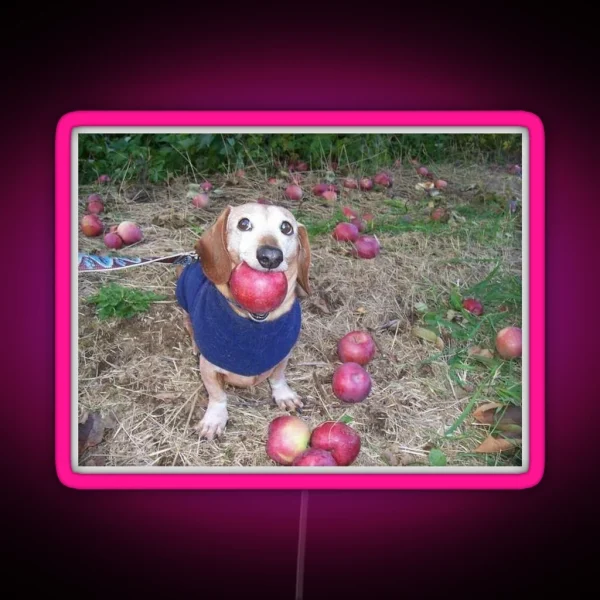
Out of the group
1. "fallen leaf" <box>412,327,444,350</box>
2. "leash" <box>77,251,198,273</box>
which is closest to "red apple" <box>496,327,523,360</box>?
"fallen leaf" <box>412,327,444,350</box>

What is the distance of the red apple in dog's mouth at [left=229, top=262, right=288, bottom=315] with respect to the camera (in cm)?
182

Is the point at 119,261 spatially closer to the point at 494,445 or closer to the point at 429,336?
the point at 429,336

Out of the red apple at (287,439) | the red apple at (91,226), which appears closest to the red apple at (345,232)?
the red apple at (287,439)

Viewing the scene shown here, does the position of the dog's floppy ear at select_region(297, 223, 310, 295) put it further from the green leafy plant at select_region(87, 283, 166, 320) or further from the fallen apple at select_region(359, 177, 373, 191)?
the green leafy plant at select_region(87, 283, 166, 320)

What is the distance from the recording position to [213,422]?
1896 mm

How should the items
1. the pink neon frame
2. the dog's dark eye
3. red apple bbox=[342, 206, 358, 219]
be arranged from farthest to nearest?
red apple bbox=[342, 206, 358, 219] → the dog's dark eye → the pink neon frame

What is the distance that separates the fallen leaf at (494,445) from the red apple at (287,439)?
42cm

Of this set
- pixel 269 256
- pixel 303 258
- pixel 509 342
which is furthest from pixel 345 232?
pixel 509 342

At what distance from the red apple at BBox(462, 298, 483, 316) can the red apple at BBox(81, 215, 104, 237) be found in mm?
907

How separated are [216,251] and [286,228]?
0.18 meters

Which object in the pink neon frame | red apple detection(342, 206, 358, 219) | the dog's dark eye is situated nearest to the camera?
the pink neon frame

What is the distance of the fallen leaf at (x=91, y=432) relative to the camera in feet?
5.86
